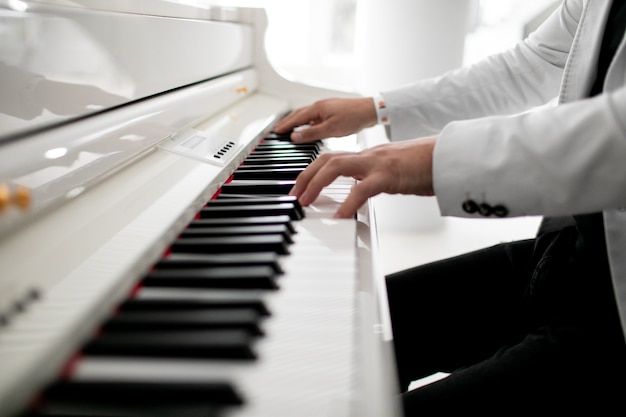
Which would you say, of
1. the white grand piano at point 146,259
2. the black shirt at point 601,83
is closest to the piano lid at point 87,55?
the white grand piano at point 146,259

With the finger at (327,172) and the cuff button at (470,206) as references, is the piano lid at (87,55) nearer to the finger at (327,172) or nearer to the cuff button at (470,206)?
the finger at (327,172)

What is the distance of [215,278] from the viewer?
0.60 metres

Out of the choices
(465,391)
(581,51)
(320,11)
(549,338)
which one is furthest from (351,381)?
(320,11)

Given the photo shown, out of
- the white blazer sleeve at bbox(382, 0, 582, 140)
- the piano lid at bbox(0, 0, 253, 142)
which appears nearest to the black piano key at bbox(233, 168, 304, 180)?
the piano lid at bbox(0, 0, 253, 142)

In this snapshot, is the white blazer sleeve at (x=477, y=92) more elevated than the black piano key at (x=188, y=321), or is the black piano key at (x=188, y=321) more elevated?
the white blazer sleeve at (x=477, y=92)

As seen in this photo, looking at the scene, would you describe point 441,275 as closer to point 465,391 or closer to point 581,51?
point 465,391

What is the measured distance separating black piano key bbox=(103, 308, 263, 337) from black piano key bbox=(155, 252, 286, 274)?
0.35 feet

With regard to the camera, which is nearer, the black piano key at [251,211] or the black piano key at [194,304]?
→ the black piano key at [194,304]

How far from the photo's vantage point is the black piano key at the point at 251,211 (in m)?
0.82

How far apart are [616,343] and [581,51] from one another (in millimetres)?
492

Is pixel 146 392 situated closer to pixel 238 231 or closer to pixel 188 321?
pixel 188 321

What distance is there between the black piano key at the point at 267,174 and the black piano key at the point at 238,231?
26 centimetres

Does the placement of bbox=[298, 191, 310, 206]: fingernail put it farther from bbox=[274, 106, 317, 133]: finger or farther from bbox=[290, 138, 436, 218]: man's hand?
bbox=[274, 106, 317, 133]: finger

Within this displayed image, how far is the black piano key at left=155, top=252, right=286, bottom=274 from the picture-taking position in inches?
25.3
